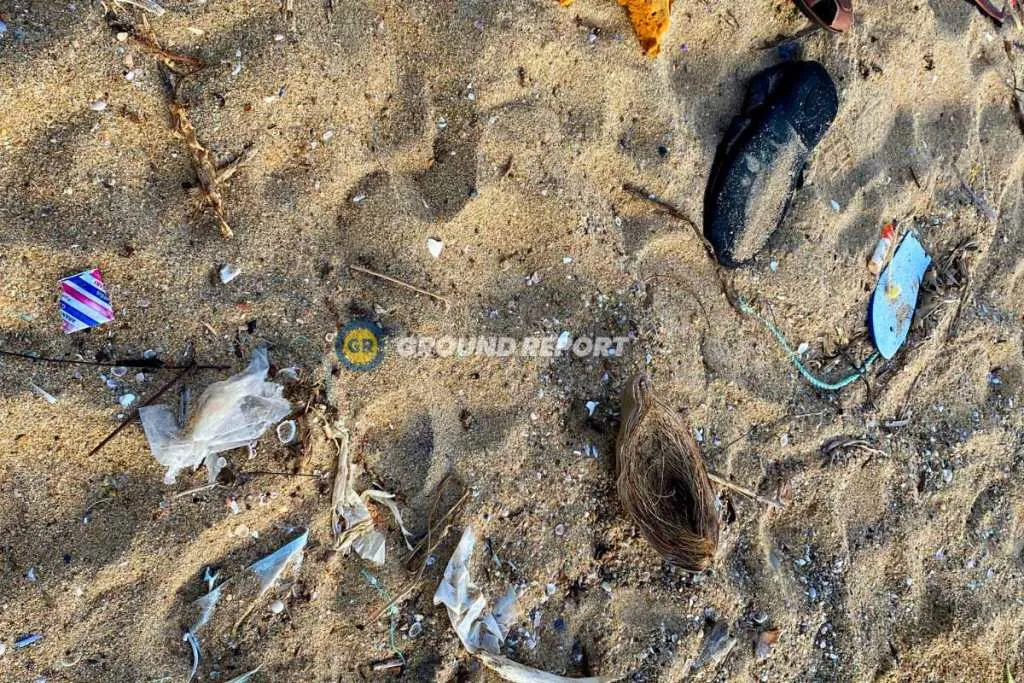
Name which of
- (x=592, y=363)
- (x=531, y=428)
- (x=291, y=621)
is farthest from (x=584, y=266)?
(x=291, y=621)

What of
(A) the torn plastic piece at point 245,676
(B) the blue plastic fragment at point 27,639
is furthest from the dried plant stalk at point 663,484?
(B) the blue plastic fragment at point 27,639

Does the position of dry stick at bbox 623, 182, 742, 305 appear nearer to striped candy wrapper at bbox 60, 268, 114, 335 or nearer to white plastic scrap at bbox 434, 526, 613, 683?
white plastic scrap at bbox 434, 526, 613, 683

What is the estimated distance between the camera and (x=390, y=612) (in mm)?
1752

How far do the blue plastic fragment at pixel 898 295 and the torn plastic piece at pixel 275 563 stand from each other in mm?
1877

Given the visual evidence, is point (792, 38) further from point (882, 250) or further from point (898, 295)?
point (898, 295)

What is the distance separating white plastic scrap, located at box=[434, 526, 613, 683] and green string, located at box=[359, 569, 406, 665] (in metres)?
0.11

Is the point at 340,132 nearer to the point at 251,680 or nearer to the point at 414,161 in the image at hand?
the point at 414,161

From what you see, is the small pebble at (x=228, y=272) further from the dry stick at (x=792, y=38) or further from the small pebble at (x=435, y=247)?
the dry stick at (x=792, y=38)

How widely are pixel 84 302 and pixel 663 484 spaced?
5.08 feet

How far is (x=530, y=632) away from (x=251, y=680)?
2.36ft

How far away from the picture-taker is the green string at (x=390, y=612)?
5.72ft

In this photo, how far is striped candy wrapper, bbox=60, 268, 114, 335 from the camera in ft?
5.13

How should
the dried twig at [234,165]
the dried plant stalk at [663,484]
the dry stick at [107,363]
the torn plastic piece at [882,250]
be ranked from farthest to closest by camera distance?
the torn plastic piece at [882,250]
the dried plant stalk at [663,484]
the dried twig at [234,165]
the dry stick at [107,363]


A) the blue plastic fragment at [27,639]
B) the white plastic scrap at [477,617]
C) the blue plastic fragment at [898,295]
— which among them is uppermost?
the blue plastic fragment at [898,295]
